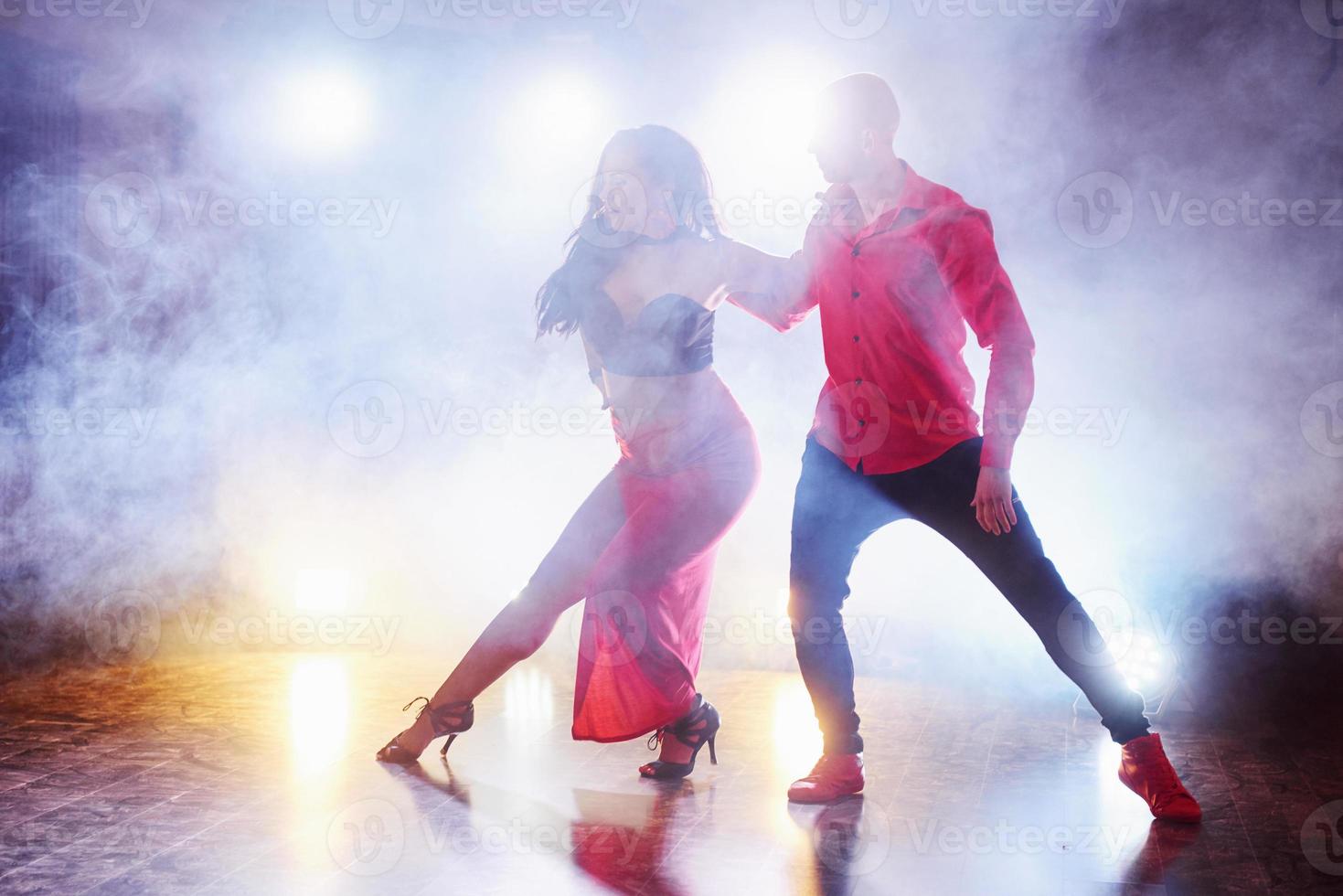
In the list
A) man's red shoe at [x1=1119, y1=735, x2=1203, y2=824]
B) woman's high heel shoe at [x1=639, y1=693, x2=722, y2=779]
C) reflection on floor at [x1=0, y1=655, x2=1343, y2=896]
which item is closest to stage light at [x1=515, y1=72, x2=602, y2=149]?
reflection on floor at [x1=0, y1=655, x2=1343, y2=896]

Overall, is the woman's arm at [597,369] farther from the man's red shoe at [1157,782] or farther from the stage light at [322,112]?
the stage light at [322,112]

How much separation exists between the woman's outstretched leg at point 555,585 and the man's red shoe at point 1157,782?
4.76 ft

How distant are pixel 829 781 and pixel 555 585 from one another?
0.92 metres

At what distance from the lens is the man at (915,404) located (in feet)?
9.17

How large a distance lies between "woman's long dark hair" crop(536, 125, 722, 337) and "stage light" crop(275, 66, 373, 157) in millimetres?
2896

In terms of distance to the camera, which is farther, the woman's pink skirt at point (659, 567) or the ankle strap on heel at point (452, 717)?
the ankle strap on heel at point (452, 717)

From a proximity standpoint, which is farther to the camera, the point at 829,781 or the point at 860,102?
the point at 829,781

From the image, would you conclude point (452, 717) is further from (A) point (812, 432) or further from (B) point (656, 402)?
(A) point (812, 432)

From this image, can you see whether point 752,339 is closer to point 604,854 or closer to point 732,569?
point 732,569

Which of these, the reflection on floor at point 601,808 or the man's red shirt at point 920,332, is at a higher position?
the man's red shirt at point 920,332

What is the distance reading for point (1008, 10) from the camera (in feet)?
15.5

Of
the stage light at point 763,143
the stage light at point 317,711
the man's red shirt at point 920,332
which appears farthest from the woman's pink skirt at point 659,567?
the stage light at point 763,143

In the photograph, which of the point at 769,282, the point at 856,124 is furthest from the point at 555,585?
the point at 856,124

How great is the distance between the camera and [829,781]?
308 cm
